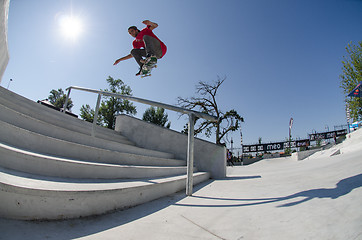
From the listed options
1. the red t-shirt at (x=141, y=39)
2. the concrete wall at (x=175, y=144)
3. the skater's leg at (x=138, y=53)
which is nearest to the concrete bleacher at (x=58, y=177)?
the concrete wall at (x=175, y=144)

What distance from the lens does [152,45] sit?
10.5 ft

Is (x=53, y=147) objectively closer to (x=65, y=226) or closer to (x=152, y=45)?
(x=65, y=226)

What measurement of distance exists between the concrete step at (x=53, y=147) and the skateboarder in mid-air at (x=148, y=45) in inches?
84.0

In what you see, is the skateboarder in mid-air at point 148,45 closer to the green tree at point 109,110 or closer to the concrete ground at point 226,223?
the concrete ground at point 226,223

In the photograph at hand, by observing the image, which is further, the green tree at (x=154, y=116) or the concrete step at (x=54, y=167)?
the green tree at (x=154, y=116)

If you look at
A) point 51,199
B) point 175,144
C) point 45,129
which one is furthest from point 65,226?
point 175,144

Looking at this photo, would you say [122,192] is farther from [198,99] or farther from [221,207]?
[198,99]

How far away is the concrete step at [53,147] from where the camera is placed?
5.06 feet

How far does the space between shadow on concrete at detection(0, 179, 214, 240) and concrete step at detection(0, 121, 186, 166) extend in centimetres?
90

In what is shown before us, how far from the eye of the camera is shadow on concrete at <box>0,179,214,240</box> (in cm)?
88

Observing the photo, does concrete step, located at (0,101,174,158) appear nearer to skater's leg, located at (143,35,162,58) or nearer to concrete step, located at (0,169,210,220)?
concrete step, located at (0,169,210,220)

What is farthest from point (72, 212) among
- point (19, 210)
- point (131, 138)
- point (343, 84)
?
point (343, 84)

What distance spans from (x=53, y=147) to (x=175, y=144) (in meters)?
2.98

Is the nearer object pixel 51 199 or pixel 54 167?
pixel 51 199
